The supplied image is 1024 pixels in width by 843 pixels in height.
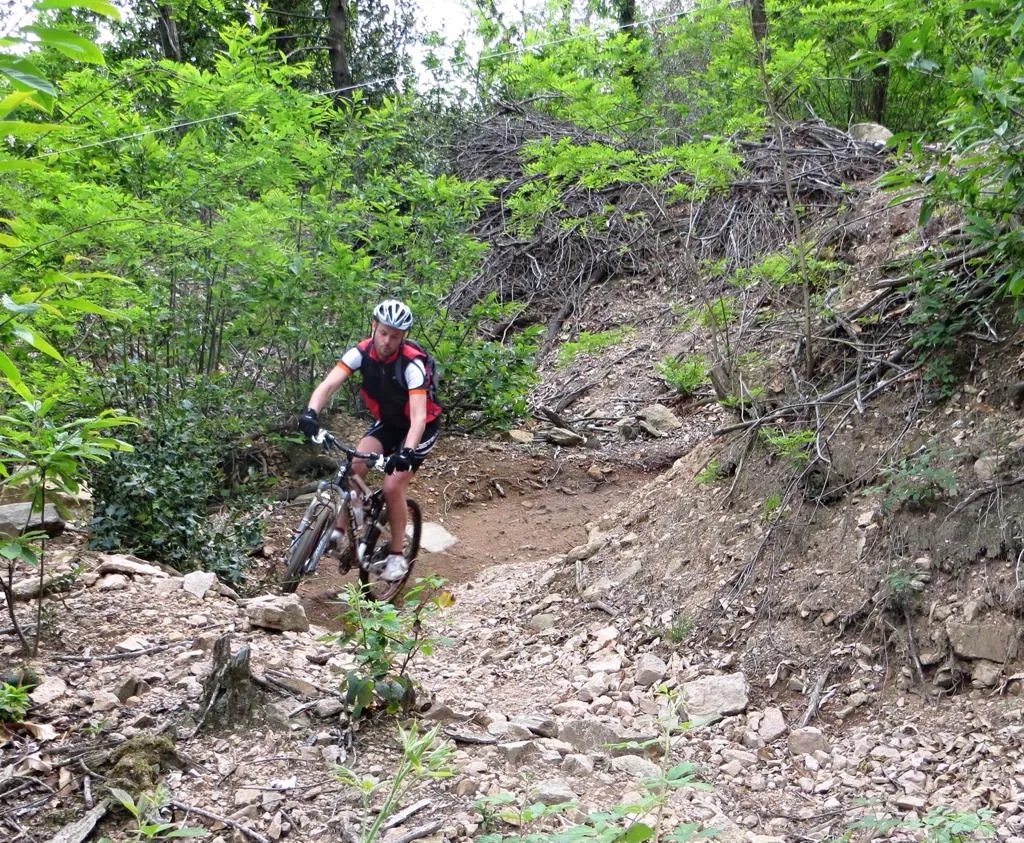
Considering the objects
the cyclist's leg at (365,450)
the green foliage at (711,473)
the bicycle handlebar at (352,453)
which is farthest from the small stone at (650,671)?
the cyclist's leg at (365,450)

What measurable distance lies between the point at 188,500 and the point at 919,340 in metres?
5.13

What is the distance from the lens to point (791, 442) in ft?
17.1

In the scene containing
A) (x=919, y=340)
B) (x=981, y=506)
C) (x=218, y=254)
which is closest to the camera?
(x=981, y=506)

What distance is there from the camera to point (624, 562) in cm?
618

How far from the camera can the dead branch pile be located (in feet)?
37.1

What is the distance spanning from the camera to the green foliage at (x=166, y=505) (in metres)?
6.34

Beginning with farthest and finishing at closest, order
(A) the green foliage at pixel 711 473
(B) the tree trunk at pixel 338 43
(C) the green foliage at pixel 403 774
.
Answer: (B) the tree trunk at pixel 338 43 < (A) the green foliage at pixel 711 473 < (C) the green foliage at pixel 403 774

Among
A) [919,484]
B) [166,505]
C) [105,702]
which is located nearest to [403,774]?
[105,702]

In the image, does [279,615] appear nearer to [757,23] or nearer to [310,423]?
[310,423]

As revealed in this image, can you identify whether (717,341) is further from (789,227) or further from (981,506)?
(789,227)

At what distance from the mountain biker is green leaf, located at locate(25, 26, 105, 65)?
4160mm

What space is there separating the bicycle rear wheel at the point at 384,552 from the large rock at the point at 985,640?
12.7ft

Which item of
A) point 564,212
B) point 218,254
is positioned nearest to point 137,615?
point 218,254

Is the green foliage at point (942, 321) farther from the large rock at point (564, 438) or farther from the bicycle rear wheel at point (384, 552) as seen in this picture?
the large rock at point (564, 438)
